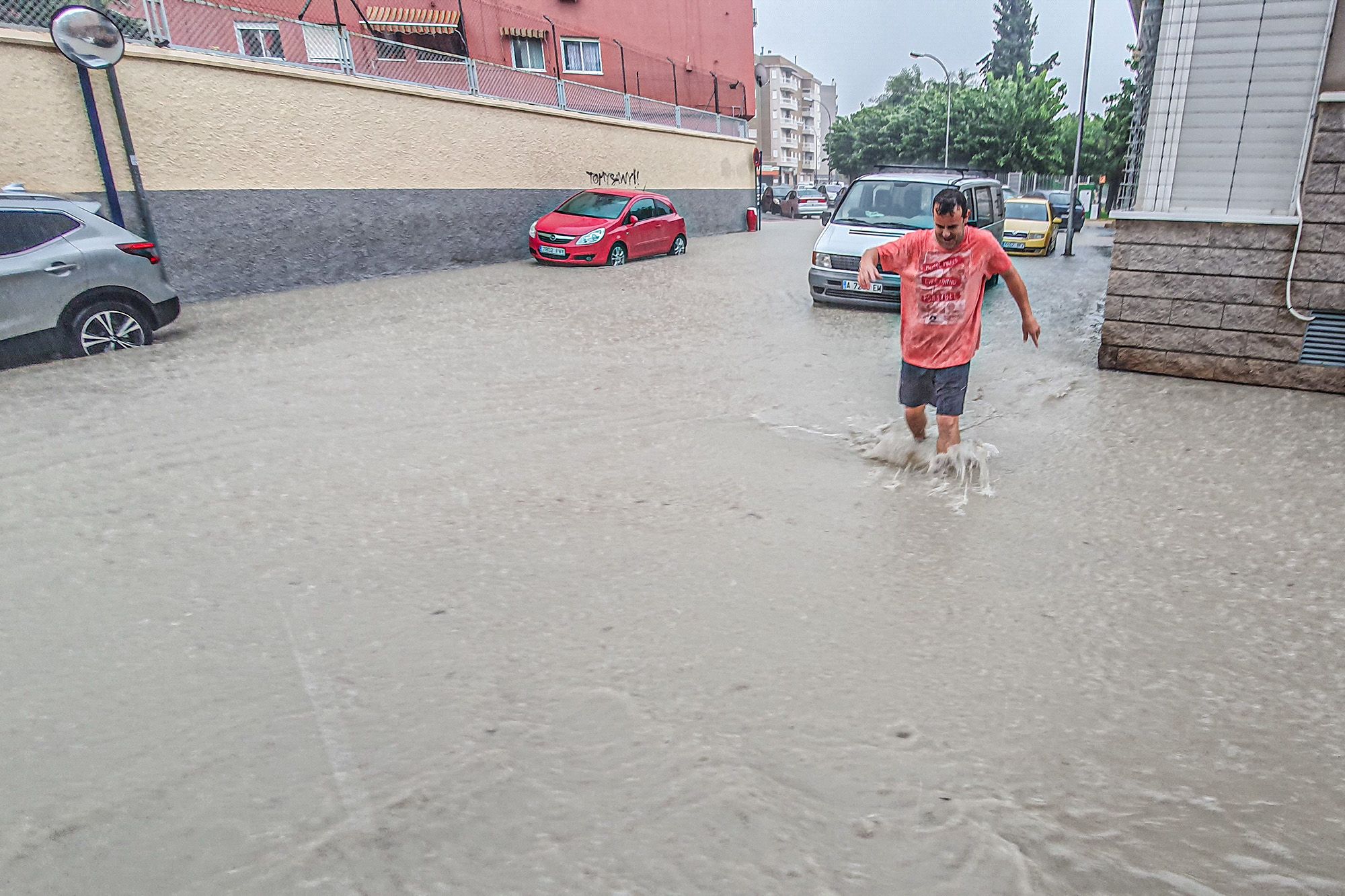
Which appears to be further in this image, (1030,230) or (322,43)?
(1030,230)

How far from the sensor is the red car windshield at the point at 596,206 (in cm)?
1645

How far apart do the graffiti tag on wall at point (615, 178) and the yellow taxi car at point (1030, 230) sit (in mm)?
9716

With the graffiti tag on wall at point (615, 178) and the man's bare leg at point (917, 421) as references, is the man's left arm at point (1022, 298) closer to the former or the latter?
the man's bare leg at point (917, 421)

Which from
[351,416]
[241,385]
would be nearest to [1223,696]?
[351,416]

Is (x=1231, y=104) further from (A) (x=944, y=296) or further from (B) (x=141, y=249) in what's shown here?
(B) (x=141, y=249)

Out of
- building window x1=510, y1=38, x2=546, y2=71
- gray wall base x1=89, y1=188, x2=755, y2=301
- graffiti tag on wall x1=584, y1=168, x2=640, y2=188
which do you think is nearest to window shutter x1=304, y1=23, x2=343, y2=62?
gray wall base x1=89, y1=188, x2=755, y2=301

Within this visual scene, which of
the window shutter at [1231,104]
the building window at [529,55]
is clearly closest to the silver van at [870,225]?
the window shutter at [1231,104]

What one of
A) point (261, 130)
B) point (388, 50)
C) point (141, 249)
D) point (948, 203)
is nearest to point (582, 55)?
point (388, 50)

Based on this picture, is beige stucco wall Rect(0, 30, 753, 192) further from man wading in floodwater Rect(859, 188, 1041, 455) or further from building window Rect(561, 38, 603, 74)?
man wading in floodwater Rect(859, 188, 1041, 455)

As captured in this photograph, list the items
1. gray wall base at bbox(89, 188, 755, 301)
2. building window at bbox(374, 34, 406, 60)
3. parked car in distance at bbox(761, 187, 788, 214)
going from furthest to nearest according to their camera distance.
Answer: parked car in distance at bbox(761, 187, 788, 214) < building window at bbox(374, 34, 406, 60) < gray wall base at bbox(89, 188, 755, 301)

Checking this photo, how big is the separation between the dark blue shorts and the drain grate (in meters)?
3.79

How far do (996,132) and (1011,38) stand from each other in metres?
57.3

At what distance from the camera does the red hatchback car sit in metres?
15.7

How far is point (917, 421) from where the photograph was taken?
5074 mm
